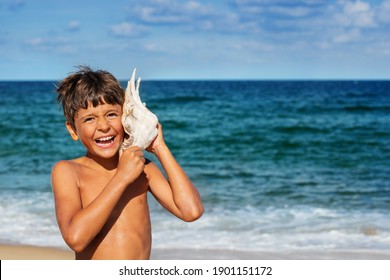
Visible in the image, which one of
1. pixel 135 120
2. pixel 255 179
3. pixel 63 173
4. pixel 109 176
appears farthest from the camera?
pixel 255 179

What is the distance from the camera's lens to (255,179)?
10.4m

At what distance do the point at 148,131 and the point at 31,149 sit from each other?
1216 cm

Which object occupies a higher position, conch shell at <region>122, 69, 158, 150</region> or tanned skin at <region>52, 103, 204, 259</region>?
conch shell at <region>122, 69, 158, 150</region>

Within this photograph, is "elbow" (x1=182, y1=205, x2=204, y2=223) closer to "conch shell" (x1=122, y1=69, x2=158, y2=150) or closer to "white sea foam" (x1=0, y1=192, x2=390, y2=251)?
"conch shell" (x1=122, y1=69, x2=158, y2=150)

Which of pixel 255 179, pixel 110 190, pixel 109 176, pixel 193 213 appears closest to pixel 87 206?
pixel 110 190

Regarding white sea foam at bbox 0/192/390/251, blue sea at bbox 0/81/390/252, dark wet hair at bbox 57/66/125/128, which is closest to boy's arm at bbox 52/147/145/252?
dark wet hair at bbox 57/66/125/128

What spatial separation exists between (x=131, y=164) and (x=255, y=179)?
7.95 metres

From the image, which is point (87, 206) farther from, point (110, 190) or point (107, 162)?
point (107, 162)

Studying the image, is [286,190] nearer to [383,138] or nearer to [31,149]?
[31,149]

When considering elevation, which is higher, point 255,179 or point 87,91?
point 255,179

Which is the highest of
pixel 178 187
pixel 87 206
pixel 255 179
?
pixel 255 179

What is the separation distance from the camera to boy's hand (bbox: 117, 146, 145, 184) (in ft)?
8.30

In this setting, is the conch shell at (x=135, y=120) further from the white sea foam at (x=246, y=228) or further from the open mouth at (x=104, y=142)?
the white sea foam at (x=246, y=228)

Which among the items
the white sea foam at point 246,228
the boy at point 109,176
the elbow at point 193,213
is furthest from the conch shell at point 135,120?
the white sea foam at point 246,228
